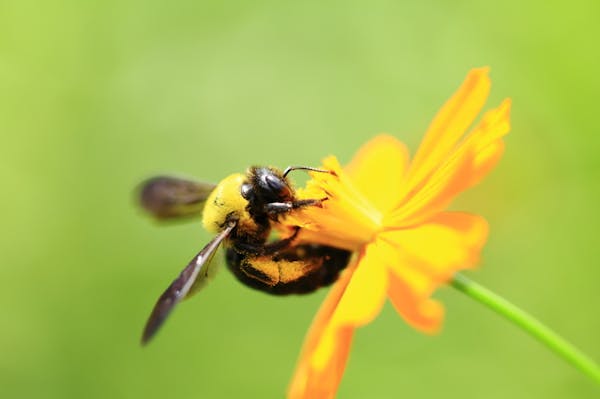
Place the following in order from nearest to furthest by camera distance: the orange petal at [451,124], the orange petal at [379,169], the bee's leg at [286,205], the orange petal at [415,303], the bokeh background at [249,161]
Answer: the orange petal at [415,303] → the orange petal at [451,124] → the bee's leg at [286,205] → the orange petal at [379,169] → the bokeh background at [249,161]

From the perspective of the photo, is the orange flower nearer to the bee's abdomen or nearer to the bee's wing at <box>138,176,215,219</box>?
the bee's abdomen

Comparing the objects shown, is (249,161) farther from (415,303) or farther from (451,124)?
(415,303)

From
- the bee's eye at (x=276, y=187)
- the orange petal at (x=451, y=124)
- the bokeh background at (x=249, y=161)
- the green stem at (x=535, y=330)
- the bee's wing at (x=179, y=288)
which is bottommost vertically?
the bokeh background at (x=249, y=161)

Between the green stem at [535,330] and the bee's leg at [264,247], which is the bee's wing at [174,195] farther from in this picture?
the green stem at [535,330]

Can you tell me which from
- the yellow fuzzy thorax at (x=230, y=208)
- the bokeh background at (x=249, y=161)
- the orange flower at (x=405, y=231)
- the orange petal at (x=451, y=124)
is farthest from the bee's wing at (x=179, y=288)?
the bokeh background at (x=249, y=161)

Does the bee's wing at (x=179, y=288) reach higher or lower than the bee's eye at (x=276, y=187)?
lower

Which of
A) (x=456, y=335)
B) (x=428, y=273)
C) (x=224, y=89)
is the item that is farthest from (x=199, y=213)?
(x=224, y=89)

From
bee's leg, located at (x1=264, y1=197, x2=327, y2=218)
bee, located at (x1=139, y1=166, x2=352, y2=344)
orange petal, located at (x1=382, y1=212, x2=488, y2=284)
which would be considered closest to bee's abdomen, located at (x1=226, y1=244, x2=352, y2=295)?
bee, located at (x1=139, y1=166, x2=352, y2=344)

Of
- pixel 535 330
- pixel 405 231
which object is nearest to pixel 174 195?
pixel 405 231
